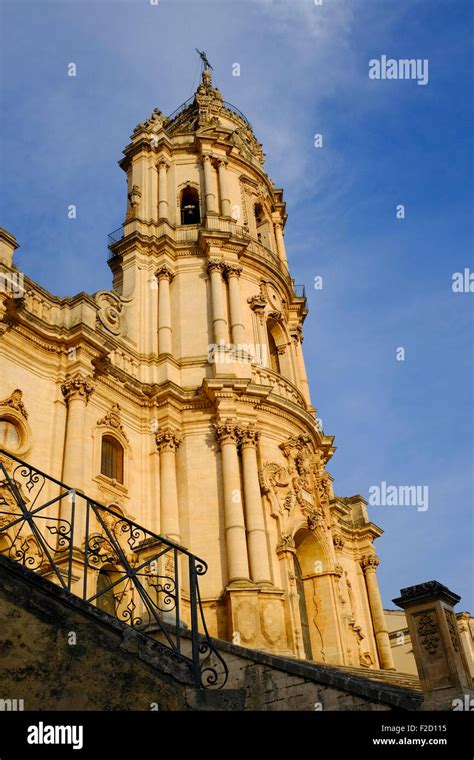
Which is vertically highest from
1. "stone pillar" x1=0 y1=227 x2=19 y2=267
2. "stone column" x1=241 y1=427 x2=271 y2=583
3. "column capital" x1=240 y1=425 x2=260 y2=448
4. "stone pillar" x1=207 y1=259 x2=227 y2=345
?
"stone pillar" x1=207 y1=259 x2=227 y2=345

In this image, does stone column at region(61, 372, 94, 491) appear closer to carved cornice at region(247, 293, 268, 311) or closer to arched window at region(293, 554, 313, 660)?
arched window at region(293, 554, 313, 660)

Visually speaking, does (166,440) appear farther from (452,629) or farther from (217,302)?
(452,629)

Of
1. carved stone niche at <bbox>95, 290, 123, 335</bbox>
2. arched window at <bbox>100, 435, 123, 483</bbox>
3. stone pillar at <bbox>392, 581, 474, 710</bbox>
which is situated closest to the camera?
stone pillar at <bbox>392, 581, 474, 710</bbox>

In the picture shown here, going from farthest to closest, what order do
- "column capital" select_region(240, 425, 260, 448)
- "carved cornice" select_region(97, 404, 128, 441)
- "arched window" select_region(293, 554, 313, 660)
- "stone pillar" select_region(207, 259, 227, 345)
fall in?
1. "stone pillar" select_region(207, 259, 227, 345)
2. "column capital" select_region(240, 425, 260, 448)
3. "arched window" select_region(293, 554, 313, 660)
4. "carved cornice" select_region(97, 404, 128, 441)

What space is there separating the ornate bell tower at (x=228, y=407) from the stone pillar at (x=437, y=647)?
31.5ft

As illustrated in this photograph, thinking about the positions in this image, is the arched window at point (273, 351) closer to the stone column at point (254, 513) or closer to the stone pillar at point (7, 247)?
the stone column at point (254, 513)

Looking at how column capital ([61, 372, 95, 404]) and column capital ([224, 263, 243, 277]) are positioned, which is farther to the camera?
column capital ([224, 263, 243, 277])

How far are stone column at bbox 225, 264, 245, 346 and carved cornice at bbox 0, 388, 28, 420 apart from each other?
8893 millimetres

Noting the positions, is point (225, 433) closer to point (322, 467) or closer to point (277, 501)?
point (277, 501)

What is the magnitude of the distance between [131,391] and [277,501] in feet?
19.7

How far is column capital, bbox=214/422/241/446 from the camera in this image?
877 inches

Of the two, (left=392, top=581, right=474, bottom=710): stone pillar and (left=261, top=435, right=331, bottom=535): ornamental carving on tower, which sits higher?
(left=261, top=435, right=331, bottom=535): ornamental carving on tower

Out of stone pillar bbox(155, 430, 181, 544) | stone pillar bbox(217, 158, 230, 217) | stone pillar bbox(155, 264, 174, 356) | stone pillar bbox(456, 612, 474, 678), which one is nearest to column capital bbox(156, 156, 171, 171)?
stone pillar bbox(217, 158, 230, 217)
